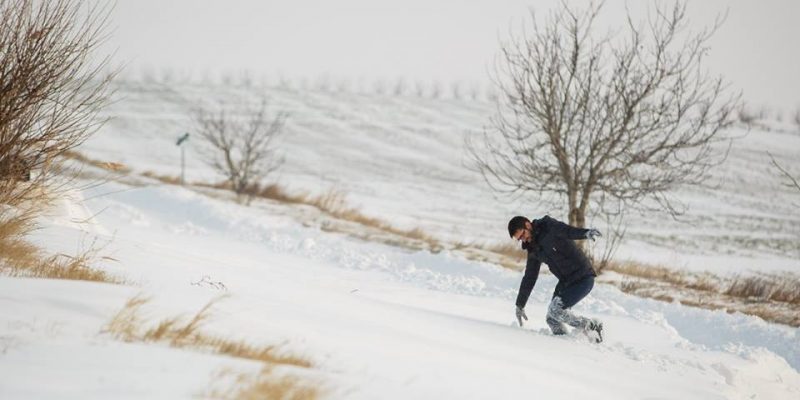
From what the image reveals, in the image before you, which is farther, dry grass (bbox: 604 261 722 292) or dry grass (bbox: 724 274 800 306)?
dry grass (bbox: 604 261 722 292)

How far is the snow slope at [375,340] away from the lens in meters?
3.16

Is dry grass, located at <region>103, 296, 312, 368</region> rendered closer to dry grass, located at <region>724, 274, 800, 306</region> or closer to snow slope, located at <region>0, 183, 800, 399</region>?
snow slope, located at <region>0, 183, 800, 399</region>

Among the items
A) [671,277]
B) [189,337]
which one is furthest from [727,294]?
[189,337]

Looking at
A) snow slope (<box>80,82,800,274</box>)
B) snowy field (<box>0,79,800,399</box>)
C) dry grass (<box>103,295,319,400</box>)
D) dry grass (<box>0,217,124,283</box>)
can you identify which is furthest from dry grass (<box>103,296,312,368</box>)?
snow slope (<box>80,82,800,274</box>)

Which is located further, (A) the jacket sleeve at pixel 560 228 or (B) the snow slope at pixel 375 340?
(A) the jacket sleeve at pixel 560 228

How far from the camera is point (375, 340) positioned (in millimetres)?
4453

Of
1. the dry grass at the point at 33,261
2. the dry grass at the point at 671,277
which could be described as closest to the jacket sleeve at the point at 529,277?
the dry grass at the point at 33,261

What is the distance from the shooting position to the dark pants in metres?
6.47

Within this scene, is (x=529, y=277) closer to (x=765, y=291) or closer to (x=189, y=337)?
(x=189, y=337)

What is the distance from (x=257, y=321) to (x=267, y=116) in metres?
55.9

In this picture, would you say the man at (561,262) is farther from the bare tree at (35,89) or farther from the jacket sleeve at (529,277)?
the bare tree at (35,89)

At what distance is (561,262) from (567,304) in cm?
45

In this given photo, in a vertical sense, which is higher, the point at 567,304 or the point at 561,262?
the point at 561,262

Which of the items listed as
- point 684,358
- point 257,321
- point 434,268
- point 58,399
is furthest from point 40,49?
point 434,268
